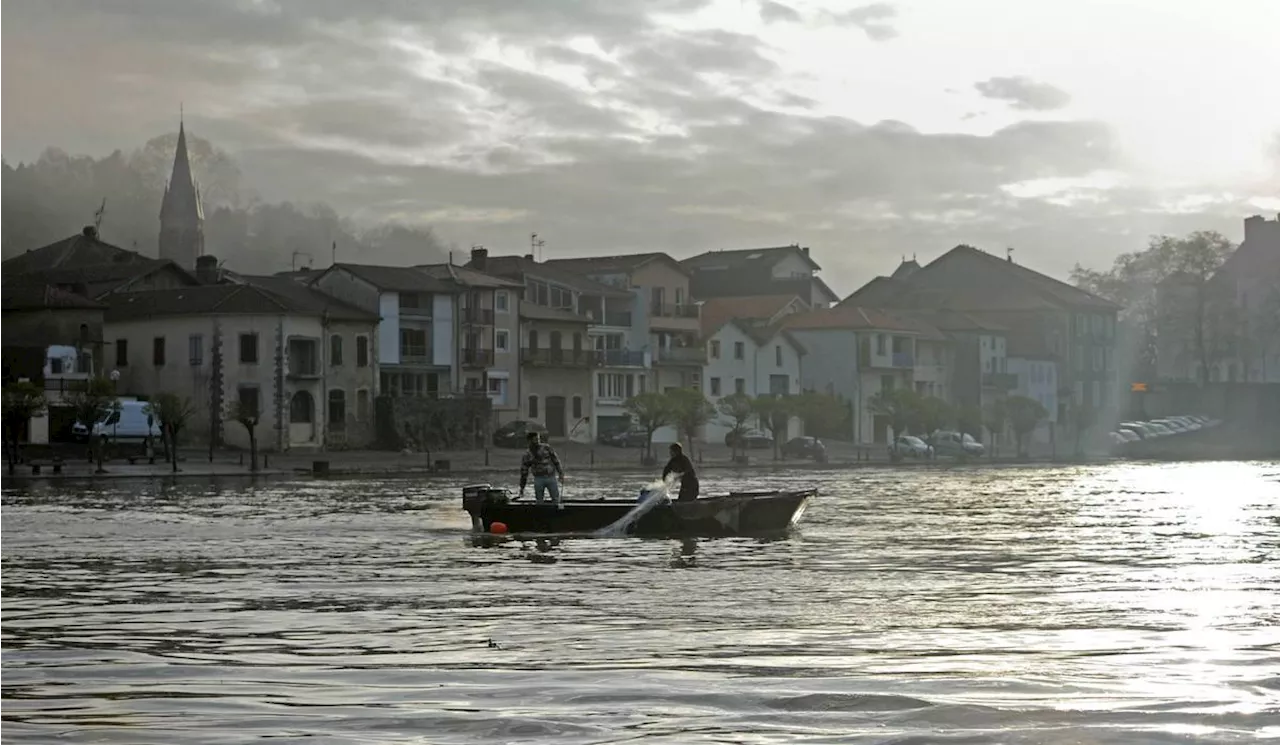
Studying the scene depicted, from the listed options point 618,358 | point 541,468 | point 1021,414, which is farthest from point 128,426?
→ point 1021,414

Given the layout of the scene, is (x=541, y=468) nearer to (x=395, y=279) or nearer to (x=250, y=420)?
(x=250, y=420)

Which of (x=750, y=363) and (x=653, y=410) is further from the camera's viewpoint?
(x=750, y=363)

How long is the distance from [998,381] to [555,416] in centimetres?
4531

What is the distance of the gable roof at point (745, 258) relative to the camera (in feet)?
476

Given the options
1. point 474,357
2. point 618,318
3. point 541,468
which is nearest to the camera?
point 541,468

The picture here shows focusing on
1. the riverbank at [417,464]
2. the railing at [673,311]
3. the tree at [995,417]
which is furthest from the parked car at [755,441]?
the tree at [995,417]

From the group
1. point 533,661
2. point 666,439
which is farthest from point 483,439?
point 533,661

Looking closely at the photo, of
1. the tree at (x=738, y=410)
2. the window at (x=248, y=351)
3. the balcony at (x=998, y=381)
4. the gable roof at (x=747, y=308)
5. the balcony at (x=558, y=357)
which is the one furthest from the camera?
the balcony at (x=998, y=381)

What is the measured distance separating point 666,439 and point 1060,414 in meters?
51.3

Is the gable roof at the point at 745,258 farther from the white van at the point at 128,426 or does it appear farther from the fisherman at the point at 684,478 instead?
the fisherman at the point at 684,478

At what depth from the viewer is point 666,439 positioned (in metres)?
112

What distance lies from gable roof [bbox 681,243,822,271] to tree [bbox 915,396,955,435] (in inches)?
1357

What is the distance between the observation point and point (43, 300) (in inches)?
3420

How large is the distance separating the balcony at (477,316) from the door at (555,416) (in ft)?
22.9
